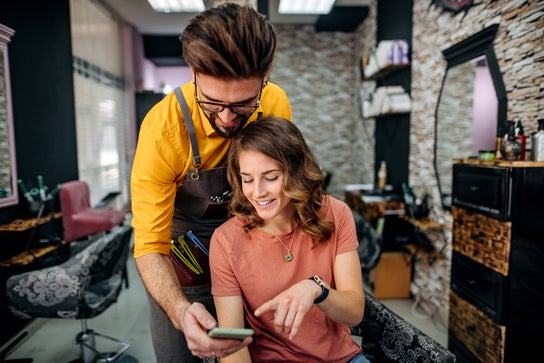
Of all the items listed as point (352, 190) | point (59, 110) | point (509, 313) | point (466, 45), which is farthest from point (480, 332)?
Result: point (59, 110)

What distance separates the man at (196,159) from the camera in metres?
1.04

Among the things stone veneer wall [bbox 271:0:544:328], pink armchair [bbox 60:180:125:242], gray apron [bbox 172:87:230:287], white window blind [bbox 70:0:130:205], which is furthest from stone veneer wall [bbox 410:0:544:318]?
white window blind [bbox 70:0:130:205]

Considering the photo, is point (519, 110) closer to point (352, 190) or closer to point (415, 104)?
point (415, 104)

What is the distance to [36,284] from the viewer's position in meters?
2.06

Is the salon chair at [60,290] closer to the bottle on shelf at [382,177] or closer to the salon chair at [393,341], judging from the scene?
the salon chair at [393,341]

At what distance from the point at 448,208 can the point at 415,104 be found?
42.8 inches

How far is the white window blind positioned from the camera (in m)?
4.65

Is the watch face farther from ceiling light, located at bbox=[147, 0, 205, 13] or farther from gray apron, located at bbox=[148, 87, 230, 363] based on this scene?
ceiling light, located at bbox=[147, 0, 205, 13]

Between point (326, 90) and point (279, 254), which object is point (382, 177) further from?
point (279, 254)

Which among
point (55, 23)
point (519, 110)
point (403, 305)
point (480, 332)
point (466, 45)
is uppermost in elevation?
point (55, 23)

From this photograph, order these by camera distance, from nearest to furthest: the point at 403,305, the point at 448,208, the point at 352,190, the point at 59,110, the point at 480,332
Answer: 1. the point at 480,332
2. the point at 448,208
3. the point at 403,305
4. the point at 59,110
5. the point at 352,190

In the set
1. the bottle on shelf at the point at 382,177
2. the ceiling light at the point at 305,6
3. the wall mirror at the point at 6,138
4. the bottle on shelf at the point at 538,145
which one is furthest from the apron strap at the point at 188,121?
the ceiling light at the point at 305,6

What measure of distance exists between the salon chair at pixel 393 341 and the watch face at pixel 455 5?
81.1 inches

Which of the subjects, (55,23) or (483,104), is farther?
(55,23)
